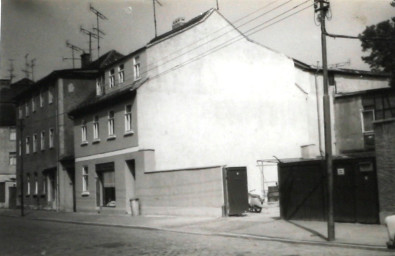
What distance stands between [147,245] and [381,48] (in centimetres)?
3275

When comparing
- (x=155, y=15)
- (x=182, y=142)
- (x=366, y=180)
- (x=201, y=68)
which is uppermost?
(x=155, y=15)

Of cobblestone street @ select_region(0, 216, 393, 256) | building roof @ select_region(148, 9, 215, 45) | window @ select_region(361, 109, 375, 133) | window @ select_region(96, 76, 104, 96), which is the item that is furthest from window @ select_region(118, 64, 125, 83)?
window @ select_region(361, 109, 375, 133)

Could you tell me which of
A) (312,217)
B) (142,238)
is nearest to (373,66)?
(312,217)

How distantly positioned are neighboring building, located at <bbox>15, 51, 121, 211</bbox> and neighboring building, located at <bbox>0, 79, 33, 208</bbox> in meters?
7.09

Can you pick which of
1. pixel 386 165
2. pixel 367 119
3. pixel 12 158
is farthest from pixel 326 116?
pixel 12 158

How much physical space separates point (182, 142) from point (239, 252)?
16309mm

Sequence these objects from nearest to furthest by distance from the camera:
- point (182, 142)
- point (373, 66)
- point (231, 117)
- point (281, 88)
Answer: point (182, 142), point (231, 117), point (281, 88), point (373, 66)

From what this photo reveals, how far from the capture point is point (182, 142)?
27.5m

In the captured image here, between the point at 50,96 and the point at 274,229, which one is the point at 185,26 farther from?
the point at 274,229

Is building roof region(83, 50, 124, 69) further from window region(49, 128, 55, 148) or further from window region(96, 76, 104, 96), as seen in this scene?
window region(49, 128, 55, 148)

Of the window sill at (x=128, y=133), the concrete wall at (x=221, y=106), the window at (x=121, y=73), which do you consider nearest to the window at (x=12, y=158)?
the window at (x=121, y=73)

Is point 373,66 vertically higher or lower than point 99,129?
higher

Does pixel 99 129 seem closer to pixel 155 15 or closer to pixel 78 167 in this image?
pixel 78 167

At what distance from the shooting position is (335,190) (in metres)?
16.3
